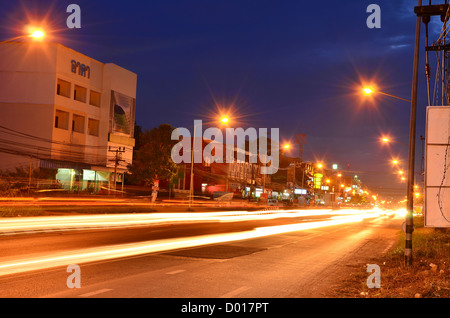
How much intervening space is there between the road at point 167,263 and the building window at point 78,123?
43.5 meters

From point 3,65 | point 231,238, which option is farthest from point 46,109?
point 231,238

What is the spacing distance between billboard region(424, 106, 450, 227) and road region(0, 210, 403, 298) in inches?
108

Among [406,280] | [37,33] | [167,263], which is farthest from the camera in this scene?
[37,33]

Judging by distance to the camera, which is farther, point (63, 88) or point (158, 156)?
point (158, 156)

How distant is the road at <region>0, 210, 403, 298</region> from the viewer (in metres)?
8.77

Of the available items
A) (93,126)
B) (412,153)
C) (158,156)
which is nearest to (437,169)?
(412,153)

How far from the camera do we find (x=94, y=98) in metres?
65.6

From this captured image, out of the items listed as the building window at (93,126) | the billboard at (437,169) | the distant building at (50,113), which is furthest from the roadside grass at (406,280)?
the building window at (93,126)

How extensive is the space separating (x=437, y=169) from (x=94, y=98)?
61040 millimetres

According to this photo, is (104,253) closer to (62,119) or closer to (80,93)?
(62,119)

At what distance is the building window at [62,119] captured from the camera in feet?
194

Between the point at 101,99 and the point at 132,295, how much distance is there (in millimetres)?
60619

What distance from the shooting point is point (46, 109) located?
56.7 m
